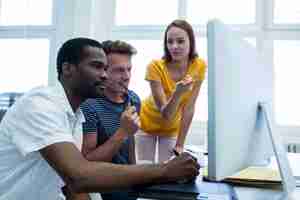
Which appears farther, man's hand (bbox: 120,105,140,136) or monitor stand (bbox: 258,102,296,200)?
man's hand (bbox: 120,105,140,136)

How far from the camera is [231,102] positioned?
748 mm

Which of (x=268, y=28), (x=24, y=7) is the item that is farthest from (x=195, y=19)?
(x=24, y=7)

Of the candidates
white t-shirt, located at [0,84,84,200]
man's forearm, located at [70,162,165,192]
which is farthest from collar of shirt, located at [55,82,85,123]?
man's forearm, located at [70,162,165,192]

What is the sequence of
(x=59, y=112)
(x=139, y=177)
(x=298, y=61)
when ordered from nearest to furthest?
(x=139, y=177), (x=59, y=112), (x=298, y=61)

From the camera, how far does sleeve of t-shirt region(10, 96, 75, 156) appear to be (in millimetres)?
877

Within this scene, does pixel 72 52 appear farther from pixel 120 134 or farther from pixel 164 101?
pixel 164 101

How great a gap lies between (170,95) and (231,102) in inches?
47.0

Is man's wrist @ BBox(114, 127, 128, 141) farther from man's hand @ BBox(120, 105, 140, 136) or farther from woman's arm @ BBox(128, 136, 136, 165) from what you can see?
woman's arm @ BBox(128, 136, 136, 165)

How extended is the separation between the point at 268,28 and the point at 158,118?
5.26 feet

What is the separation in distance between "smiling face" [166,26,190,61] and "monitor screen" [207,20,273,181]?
3.38ft

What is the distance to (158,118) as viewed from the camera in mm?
1942

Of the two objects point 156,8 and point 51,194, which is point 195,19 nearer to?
point 156,8

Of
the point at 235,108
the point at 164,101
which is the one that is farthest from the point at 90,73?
the point at 164,101

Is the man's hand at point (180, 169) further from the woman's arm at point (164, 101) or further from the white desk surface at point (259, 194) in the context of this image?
the woman's arm at point (164, 101)
